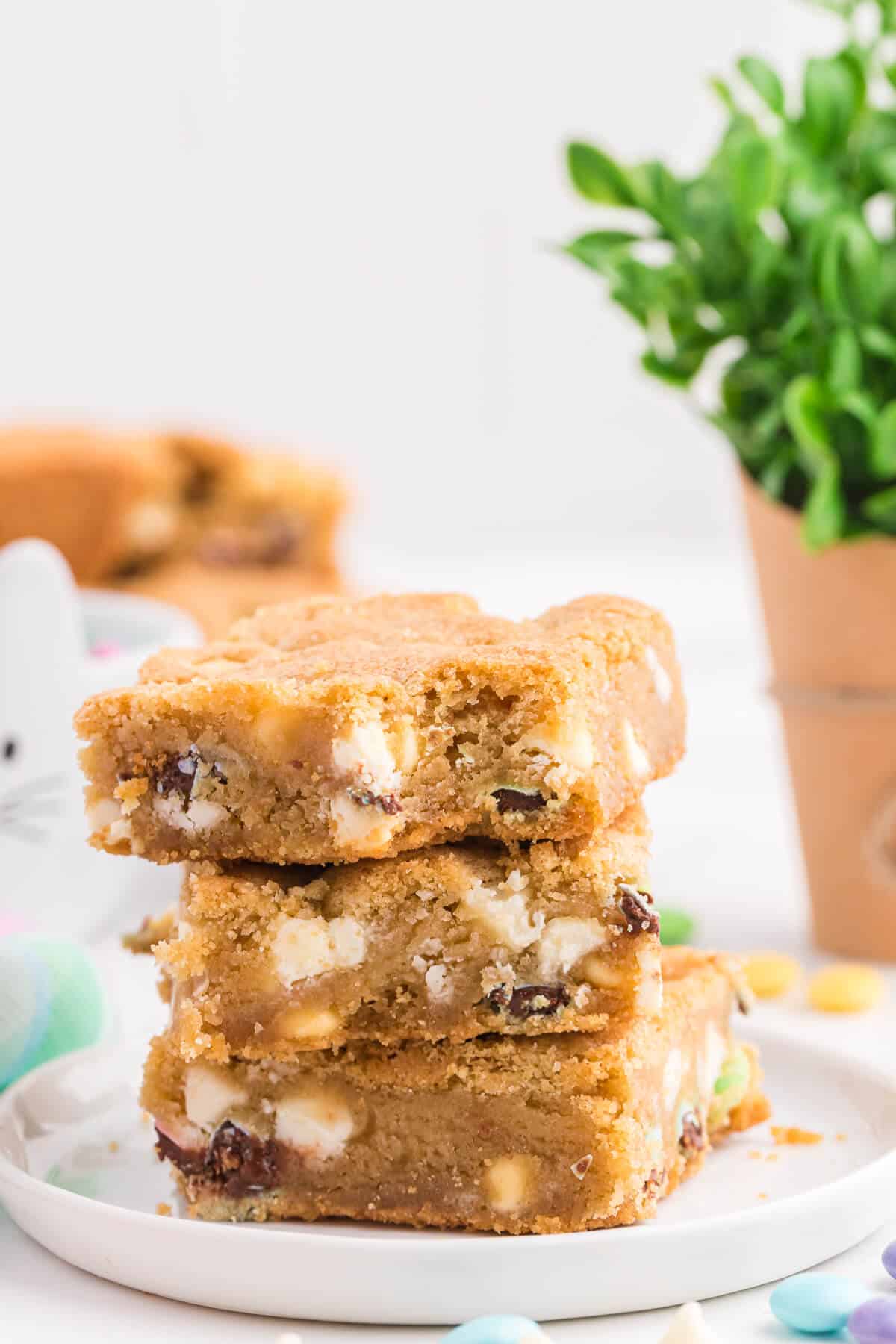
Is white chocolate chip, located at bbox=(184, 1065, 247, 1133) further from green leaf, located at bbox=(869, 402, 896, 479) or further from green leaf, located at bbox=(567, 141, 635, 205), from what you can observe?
green leaf, located at bbox=(567, 141, 635, 205)

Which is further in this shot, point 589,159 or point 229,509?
point 229,509

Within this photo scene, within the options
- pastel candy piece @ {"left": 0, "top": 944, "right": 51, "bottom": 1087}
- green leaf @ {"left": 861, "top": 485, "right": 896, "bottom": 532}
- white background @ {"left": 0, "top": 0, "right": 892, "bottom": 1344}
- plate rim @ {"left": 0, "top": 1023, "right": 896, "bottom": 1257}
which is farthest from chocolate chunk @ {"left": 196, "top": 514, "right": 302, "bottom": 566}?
plate rim @ {"left": 0, "top": 1023, "right": 896, "bottom": 1257}

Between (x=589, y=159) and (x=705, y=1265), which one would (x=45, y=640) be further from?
(x=705, y=1265)

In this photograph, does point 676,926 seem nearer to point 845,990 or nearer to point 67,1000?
point 845,990

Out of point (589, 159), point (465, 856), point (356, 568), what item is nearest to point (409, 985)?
point (465, 856)

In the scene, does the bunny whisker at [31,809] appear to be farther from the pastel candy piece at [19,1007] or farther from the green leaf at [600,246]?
the green leaf at [600,246]
